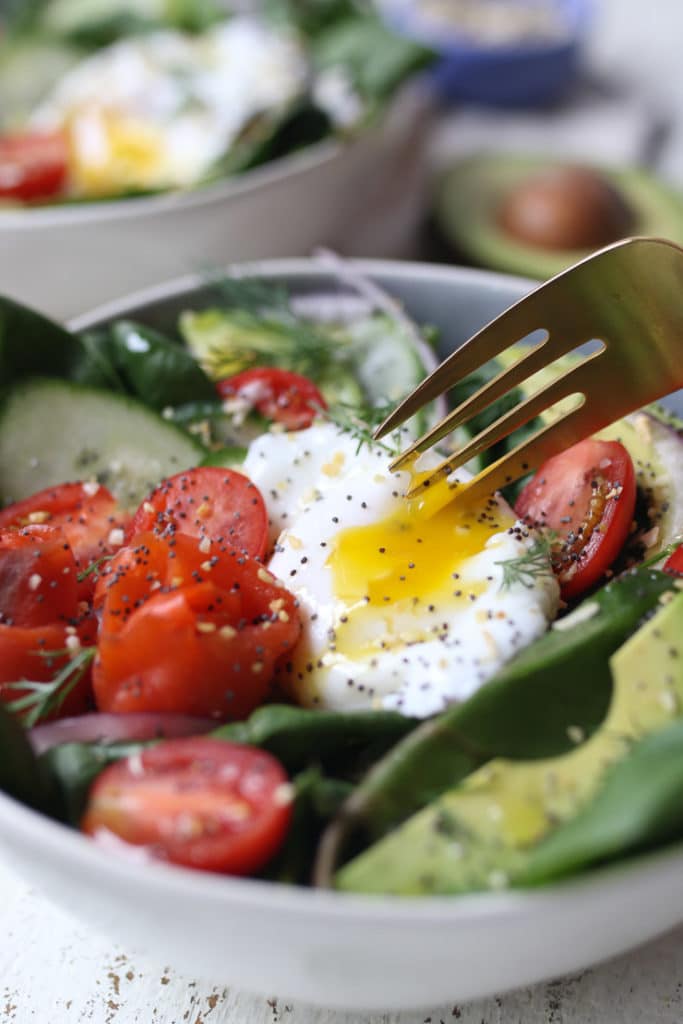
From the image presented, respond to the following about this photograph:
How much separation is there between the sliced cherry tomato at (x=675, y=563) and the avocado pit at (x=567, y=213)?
7.53 feet

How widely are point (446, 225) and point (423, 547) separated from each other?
2.38 m

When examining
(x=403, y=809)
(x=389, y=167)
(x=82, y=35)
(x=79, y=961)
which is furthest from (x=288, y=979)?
(x=82, y=35)

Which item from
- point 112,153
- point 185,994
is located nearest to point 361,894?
point 185,994

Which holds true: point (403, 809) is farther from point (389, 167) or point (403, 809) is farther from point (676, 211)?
point (676, 211)

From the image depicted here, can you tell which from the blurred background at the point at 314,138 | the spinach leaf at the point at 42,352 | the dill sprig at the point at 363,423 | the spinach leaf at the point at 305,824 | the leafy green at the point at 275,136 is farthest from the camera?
the leafy green at the point at 275,136

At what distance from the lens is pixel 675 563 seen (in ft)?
5.57

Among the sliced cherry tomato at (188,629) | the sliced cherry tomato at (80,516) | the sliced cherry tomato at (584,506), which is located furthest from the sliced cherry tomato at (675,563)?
the sliced cherry tomato at (80,516)

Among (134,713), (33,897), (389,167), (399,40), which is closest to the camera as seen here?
(134,713)

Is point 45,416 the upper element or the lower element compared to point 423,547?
lower

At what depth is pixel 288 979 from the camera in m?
1.29

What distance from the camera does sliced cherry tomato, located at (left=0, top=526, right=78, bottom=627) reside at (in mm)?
1761

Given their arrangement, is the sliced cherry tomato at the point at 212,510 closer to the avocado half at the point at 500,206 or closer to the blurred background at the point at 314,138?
the blurred background at the point at 314,138

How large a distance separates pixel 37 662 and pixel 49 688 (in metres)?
0.13

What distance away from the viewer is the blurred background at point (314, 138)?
3195 mm
